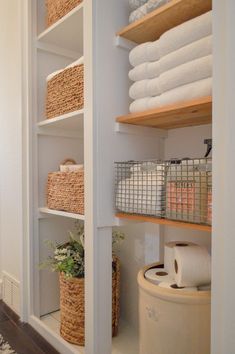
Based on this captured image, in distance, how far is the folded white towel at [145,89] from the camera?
1024 mm

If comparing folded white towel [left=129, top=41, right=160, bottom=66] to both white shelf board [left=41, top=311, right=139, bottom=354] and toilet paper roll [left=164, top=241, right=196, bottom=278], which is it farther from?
white shelf board [left=41, top=311, right=139, bottom=354]

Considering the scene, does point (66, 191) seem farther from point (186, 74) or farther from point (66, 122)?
point (186, 74)

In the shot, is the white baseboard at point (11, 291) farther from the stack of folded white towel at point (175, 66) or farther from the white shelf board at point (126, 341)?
the stack of folded white towel at point (175, 66)

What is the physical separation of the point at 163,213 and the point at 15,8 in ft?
5.24

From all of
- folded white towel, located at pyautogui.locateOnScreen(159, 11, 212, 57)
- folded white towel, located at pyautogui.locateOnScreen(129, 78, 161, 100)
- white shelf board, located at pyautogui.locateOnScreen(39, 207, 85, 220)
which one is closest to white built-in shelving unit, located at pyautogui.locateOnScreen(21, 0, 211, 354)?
white shelf board, located at pyautogui.locateOnScreen(39, 207, 85, 220)

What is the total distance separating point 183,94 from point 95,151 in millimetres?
405

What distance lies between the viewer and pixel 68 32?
147cm

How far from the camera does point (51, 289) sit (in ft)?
5.56

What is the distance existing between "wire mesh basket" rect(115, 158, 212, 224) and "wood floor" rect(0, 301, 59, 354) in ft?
2.86

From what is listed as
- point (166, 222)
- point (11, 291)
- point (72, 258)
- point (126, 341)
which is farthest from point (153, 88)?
point (11, 291)

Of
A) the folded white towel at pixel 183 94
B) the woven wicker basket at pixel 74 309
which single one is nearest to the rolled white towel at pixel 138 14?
the folded white towel at pixel 183 94

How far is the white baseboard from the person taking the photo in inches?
68.0

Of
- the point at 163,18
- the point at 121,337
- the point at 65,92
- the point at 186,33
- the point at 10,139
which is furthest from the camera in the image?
the point at 10,139

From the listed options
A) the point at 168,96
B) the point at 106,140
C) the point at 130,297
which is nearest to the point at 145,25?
the point at 168,96
